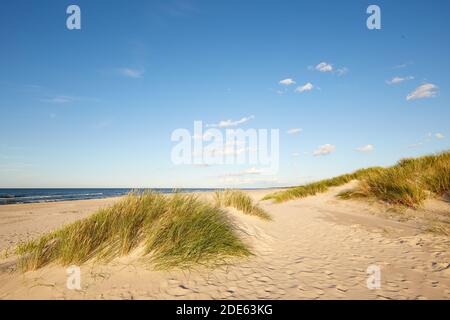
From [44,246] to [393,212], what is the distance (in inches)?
374

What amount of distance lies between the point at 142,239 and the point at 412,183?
9.40m

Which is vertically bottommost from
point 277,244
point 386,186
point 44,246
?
point 277,244

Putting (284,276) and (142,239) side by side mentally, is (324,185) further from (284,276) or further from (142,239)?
(142,239)

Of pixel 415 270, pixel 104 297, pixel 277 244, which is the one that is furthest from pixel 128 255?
pixel 415 270

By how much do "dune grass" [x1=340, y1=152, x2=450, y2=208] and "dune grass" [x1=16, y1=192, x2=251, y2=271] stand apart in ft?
21.9

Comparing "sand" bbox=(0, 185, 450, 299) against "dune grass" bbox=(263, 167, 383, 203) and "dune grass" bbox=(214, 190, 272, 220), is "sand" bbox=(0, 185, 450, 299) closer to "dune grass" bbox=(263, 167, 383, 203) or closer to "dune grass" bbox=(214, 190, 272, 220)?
"dune grass" bbox=(214, 190, 272, 220)

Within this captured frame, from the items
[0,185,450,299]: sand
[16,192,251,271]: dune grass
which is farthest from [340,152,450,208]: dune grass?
[16,192,251,271]: dune grass

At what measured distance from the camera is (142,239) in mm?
4691

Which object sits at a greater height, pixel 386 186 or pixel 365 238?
pixel 386 186

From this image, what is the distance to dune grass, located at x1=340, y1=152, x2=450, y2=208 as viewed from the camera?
883 cm

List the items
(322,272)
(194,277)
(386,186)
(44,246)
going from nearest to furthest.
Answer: (194,277), (322,272), (44,246), (386,186)

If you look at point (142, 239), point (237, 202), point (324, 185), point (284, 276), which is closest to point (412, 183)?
point (237, 202)

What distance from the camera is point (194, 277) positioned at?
12.9 ft
